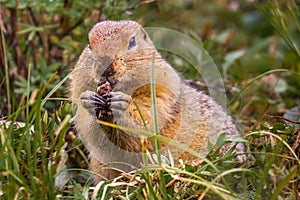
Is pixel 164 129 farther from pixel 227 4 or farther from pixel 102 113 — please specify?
pixel 227 4

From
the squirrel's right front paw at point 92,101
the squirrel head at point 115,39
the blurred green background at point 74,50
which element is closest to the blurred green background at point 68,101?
the blurred green background at point 74,50

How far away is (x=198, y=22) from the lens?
5441 mm

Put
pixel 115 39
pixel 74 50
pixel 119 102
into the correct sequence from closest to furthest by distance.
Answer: pixel 119 102
pixel 115 39
pixel 74 50

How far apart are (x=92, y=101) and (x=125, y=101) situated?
5.0 inches

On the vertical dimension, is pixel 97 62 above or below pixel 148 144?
above

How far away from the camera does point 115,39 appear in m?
2.48

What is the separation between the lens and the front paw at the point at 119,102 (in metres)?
2.34

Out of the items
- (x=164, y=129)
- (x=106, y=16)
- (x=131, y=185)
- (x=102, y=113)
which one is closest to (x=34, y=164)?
(x=131, y=185)

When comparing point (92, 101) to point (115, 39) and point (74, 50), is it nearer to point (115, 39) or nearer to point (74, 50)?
point (115, 39)

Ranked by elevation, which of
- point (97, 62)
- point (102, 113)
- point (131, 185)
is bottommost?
point (131, 185)

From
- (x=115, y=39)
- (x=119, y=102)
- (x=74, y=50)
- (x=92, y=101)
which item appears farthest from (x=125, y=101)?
(x=74, y=50)

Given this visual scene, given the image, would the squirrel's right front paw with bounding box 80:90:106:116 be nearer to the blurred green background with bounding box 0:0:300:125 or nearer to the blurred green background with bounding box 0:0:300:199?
the blurred green background with bounding box 0:0:300:199

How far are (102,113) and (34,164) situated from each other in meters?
0.56

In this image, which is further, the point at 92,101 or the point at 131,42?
the point at 131,42
